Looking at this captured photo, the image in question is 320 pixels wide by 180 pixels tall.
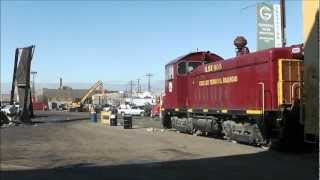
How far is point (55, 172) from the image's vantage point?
16.3 metres

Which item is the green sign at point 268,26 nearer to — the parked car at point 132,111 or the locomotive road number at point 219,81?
the locomotive road number at point 219,81

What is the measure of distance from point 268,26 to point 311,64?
1671 centimetres

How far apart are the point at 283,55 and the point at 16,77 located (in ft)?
116

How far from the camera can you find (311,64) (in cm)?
1374

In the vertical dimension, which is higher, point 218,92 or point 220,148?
point 218,92

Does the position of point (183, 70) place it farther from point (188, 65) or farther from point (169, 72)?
point (169, 72)

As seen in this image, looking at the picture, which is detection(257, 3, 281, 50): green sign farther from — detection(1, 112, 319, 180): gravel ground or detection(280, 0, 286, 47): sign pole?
detection(1, 112, 319, 180): gravel ground

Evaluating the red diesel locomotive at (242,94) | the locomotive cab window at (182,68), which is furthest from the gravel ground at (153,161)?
the locomotive cab window at (182,68)

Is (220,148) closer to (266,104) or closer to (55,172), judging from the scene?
(266,104)

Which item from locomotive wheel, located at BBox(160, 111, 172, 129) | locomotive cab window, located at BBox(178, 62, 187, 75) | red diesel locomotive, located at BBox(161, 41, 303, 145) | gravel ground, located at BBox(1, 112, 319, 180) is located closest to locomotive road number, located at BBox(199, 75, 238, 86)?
red diesel locomotive, located at BBox(161, 41, 303, 145)

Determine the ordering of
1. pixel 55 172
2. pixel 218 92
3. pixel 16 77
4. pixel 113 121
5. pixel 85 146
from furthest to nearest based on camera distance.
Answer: pixel 16 77
pixel 113 121
pixel 218 92
pixel 85 146
pixel 55 172

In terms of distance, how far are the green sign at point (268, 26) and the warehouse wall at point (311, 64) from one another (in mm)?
14624

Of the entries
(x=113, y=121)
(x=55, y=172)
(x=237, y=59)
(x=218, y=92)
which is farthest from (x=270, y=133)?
(x=113, y=121)

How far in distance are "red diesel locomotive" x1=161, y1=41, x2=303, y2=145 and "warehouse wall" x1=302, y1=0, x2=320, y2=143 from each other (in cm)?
421
